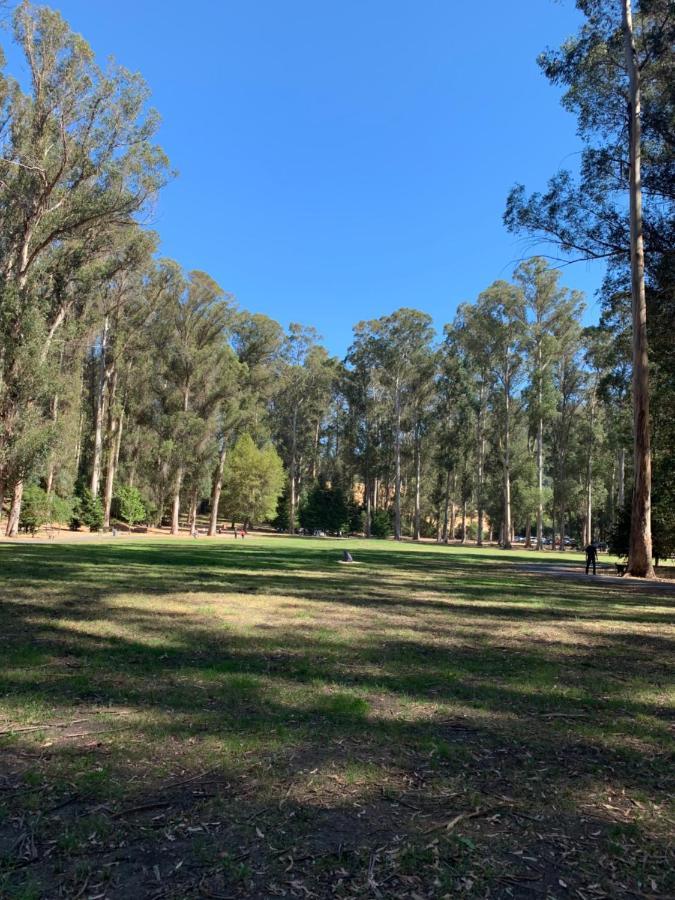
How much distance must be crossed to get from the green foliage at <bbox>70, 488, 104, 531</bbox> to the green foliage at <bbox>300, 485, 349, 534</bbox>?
94.5ft

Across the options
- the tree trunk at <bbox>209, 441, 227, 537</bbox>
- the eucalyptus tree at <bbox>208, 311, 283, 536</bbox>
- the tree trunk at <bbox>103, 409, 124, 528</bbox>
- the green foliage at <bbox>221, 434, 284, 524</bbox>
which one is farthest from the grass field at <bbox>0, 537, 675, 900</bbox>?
the green foliage at <bbox>221, 434, 284, 524</bbox>

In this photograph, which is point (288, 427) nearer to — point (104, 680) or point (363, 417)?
point (363, 417)

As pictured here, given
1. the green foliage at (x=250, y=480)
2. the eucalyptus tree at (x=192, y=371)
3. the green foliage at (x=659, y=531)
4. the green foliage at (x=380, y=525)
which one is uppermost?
the eucalyptus tree at (x=192, y=371)

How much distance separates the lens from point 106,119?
1975 centimetres

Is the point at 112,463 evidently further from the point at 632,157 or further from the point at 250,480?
the point at 632,157

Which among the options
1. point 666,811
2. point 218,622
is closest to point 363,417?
point 218,622

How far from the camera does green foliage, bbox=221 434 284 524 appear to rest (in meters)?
51.0

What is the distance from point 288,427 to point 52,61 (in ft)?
159

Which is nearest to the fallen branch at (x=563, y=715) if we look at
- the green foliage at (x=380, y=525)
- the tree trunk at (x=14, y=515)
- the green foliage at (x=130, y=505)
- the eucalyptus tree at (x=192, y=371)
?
the tree trunk at (x=14, y=515)

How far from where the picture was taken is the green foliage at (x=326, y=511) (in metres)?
64.0

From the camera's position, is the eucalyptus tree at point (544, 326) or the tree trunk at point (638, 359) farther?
the eucalyptus tree at point (544, 326)

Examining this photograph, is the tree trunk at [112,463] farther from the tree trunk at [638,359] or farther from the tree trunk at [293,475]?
the tree trunk at [638,359]

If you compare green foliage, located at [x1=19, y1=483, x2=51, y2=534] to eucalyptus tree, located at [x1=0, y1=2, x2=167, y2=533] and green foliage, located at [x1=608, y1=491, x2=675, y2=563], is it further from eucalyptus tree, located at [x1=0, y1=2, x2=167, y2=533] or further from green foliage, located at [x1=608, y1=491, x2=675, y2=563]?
green foliage, located at [x1=608, y1=491, x2=675, y2=563]

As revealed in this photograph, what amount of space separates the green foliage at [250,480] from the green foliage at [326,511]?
428 inches
